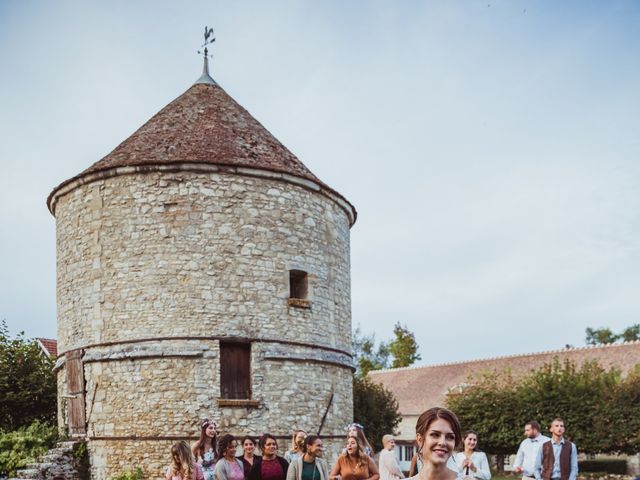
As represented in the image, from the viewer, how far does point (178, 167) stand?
17484 mm

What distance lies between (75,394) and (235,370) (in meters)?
3.77

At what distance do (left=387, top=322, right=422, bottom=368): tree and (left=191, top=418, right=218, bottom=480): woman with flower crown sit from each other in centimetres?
4722

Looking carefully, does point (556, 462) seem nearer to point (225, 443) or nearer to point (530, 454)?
point (530, 454)

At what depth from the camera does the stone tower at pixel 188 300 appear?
16.9 metres

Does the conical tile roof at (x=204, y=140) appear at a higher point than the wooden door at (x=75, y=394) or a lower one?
higher

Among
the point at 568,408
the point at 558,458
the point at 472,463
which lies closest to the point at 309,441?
the point at 472,463

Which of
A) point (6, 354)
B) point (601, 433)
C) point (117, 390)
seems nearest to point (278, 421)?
point (117, 390)

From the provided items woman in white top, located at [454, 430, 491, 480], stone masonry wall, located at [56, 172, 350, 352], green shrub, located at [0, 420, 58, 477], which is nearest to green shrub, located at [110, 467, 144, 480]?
green shrub, located at [0, 420, 58, 477]

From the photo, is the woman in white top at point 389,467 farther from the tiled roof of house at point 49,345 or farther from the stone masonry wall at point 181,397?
the tiled roof of house at point 49,345

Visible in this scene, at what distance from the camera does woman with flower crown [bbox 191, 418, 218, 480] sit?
10.1 m

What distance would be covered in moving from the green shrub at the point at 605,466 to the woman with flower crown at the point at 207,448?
26423 millimetres

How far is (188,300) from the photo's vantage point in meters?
17.0

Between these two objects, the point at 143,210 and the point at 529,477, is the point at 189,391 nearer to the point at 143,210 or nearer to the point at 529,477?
the point at 143,210

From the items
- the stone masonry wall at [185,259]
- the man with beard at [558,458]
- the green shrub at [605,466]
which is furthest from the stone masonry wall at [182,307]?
the green shrub at [605,466]
